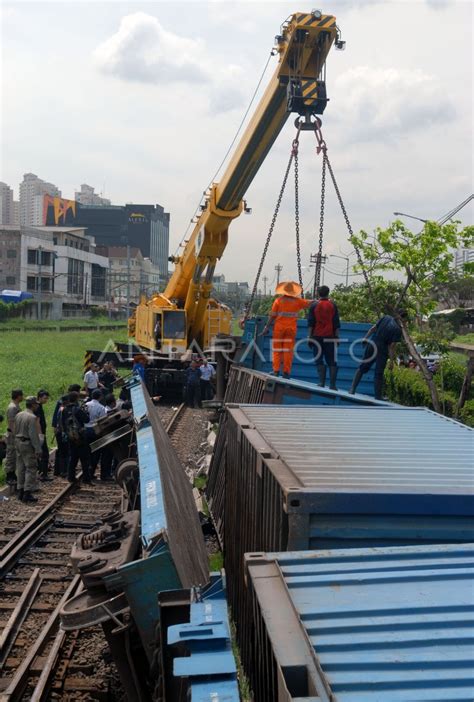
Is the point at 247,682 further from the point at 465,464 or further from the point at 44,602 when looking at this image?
the point at 44,602

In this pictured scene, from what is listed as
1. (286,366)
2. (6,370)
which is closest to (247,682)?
(286,366)

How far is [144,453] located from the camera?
6.65m

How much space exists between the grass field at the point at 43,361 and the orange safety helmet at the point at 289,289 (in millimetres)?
7695

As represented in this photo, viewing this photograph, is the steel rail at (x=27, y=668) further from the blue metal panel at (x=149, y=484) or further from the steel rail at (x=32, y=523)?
the steel rail at (x=32, y=523)

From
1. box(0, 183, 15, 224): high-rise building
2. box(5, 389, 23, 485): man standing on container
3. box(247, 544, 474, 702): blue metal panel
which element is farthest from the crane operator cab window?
box(0, 183, 15, 224): high-rise building

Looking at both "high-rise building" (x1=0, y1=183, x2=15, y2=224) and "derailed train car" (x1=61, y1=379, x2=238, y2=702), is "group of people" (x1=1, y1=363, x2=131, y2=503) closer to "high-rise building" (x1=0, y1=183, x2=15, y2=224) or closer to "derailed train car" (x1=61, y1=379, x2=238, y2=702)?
"derailed train car" (x1=61, y1=379, x2=238, y2=702)

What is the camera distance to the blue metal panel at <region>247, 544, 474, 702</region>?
2316mm

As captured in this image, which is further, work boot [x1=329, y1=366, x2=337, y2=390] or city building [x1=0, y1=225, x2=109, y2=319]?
city building [x1=0, y1=225, x2=109, y2=319]

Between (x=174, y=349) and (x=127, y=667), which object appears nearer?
(x=127, y=667)

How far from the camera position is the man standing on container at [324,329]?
10039 mm

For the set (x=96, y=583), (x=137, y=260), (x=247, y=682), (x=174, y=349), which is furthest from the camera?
(x=137, y=260)

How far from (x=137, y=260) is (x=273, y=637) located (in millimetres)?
111488

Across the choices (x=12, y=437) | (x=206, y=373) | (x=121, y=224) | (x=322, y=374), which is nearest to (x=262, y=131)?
(x=322, y=374)

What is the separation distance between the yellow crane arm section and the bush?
5.52m
